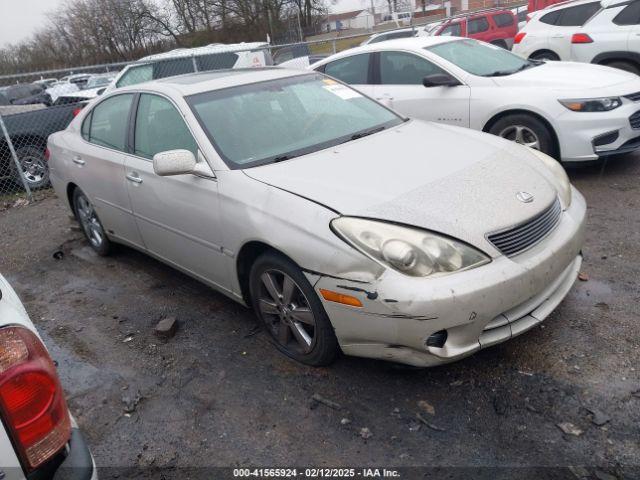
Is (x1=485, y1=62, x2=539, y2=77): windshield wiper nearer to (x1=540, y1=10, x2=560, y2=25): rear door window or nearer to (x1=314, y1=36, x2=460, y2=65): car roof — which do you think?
(x1=314, y1=36, x2=460, y2=65): car roof

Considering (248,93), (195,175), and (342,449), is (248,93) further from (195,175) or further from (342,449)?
(342,449)

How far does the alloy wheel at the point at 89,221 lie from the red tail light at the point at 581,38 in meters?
8.10

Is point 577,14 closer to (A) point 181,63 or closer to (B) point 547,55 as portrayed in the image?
(B) point 547,55

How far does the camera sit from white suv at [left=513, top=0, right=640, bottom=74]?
27.1 feet

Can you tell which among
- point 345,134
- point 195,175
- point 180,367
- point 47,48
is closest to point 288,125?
point 345,134

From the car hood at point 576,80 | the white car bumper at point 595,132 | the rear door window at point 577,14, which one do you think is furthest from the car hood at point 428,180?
the rear door window at point 577,14

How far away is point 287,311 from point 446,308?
39.3 inches

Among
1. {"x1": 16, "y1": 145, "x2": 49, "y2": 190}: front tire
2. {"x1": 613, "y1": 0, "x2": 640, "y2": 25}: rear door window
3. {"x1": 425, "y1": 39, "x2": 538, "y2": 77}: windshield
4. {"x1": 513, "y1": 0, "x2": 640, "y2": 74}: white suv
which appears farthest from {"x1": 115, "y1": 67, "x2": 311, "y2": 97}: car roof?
{"x1": 613, "y1": 0, "x2": 640, "y2": 25}: rear door window

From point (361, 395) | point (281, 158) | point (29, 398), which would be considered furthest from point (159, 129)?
point (29, 398)

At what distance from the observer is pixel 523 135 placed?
5570 millimetres

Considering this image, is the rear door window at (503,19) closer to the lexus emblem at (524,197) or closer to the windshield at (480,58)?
the windshield at (480,58)

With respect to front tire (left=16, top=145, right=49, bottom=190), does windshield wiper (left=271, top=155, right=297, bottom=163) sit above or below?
above

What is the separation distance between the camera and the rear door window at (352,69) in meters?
6.64

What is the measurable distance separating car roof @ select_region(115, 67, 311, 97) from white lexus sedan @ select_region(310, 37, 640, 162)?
7.69 ft
